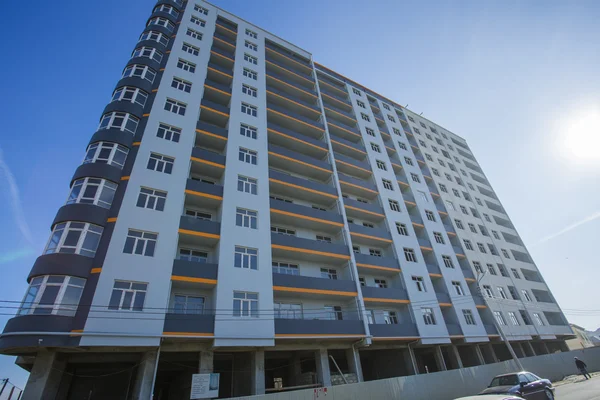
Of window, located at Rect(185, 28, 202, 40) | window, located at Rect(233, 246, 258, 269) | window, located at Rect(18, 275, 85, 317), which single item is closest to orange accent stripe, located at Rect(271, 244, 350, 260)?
window, located at Rect(233, 246, 258, 269)

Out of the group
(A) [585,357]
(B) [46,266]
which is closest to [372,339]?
(B) [46,266]

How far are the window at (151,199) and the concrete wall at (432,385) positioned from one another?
12.1 metres

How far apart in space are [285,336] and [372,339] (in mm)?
7352

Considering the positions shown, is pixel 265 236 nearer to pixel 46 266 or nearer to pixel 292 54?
pixel 46 266

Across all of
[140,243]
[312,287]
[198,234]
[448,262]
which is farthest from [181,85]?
[448,262]

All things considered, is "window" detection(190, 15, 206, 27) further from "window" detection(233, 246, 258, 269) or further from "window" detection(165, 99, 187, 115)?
"window" detection(233, 246, 258, 269)

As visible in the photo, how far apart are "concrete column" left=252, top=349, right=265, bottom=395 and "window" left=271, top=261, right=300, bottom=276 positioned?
597 cm

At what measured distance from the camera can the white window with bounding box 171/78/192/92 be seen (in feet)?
83.9

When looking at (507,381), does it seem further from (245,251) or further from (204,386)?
(245,251)

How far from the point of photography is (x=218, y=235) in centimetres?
1961

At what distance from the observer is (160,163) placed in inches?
819

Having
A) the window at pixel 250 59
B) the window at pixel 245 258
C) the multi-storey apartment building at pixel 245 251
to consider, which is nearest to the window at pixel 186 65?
the multi-storey apartment building at pixel 245 251

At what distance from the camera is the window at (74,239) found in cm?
1573

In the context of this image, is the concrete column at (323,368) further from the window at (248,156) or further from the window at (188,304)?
the window at (248,156)
